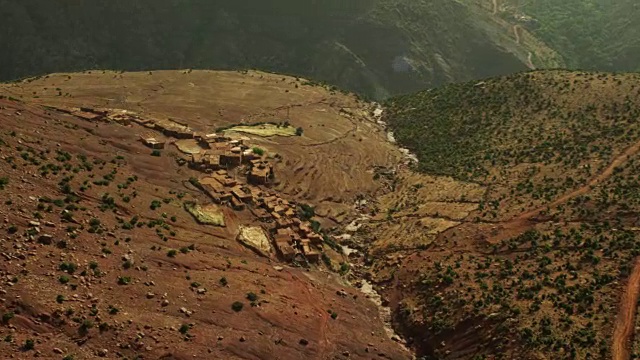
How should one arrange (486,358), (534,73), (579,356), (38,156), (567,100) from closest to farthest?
(579,356) → (486,358) → (38,156) → (567,100) → (534,73)

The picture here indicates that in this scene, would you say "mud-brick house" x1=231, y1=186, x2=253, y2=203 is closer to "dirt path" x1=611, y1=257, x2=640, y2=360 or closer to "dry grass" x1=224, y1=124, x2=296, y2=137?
"dry grass" x1=224, y1=124, x2=296, y2=137

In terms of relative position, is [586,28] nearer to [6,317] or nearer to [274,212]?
[274,212]

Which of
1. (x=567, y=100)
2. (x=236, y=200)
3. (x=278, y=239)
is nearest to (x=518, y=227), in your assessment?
(x=278, y=239)

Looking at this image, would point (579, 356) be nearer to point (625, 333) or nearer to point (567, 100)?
point (625, 333)

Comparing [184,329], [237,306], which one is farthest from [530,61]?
[184,329]

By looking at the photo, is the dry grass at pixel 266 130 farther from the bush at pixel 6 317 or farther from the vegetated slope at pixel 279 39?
the vegetated slope at pixel 279 39

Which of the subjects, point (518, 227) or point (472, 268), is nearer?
point (472, 268)

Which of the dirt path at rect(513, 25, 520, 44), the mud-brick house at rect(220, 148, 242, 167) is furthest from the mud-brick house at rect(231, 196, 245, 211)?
the dirt path at rect(513, 25, 520, 44)
